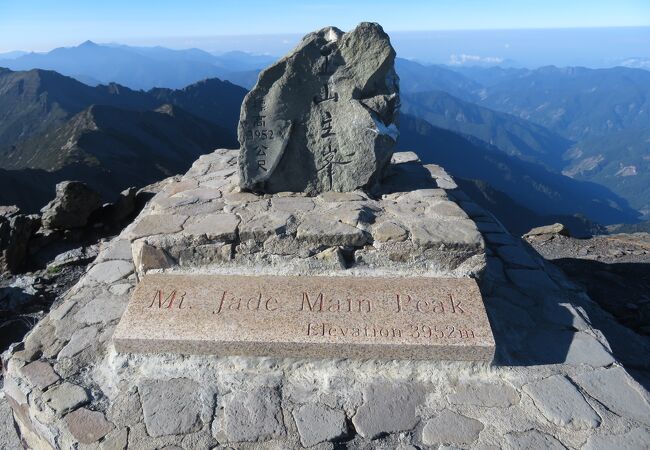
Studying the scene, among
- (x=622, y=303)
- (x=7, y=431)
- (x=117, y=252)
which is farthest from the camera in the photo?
(x=622, y=303)

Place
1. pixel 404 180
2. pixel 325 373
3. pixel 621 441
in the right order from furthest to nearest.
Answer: pixel 404 180 < pixel 325 373 < pixel 621 441

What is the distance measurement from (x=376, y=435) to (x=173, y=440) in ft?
4.59

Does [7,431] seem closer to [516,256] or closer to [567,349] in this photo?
[567,349]

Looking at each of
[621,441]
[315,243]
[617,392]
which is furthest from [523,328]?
[315,243]

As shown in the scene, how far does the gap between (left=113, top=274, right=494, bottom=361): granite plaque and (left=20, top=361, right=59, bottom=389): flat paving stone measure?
590mm

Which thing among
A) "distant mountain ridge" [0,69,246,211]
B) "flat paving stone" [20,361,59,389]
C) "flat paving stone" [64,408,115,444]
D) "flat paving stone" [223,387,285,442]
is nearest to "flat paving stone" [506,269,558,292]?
"flat paving stone" [223,387,285,442]

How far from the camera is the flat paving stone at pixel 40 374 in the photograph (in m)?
3.79

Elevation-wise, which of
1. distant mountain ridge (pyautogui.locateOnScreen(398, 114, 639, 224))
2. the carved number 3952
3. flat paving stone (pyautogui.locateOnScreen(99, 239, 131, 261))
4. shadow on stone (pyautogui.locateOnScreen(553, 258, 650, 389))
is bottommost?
distant mountain ridge (pyautogui.locateOnScreen(398, 114, 639, 224))

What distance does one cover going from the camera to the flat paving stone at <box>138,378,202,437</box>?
337cm

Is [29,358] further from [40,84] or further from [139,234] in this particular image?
[40,84]

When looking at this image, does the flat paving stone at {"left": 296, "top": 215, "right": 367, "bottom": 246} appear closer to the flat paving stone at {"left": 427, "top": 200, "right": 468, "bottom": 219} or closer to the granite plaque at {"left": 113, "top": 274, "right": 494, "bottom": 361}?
the granite plaque at {"left": 113, "top": 274, "right": 494, "bottom": 361}

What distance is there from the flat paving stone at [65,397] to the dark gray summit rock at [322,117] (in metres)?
2.82

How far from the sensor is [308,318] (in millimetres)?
3971

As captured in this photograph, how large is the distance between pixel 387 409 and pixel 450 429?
17.9 inches
